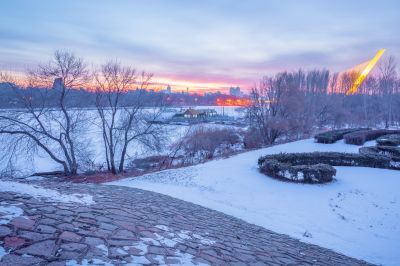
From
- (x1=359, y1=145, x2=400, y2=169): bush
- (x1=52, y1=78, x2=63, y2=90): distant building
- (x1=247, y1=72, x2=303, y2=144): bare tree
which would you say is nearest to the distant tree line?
(x1=247, y1=72, x2=303, y2=144): bare tree

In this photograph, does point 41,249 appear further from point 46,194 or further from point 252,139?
point 252,139

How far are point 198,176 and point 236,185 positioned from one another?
199 cm

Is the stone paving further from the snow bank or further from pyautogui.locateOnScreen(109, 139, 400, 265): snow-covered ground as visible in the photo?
pyautogui.locateOnScreen(109, 139, 400, 265): snow-covered ground

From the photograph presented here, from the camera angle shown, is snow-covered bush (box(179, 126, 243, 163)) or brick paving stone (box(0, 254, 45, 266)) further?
snow-covered bush (box(179, 126, 243, 163))

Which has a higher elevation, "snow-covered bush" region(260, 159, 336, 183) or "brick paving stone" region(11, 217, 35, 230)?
"brick paving stone" region(11, 217, 35, 230)

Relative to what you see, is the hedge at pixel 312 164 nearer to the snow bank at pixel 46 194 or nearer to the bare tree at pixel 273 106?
the snow bank at pixel 46 194

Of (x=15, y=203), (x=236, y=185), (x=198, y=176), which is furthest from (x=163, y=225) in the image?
(x=198, y=176)

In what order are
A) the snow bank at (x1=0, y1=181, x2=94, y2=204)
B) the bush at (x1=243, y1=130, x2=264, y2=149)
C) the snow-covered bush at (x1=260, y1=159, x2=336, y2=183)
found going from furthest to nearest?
the bush at (x1=243, y1=130, x2=264, y2=149) → the snow-covered bush at (x1=260, y1=159, x2=336, y2=183) → the snow bank at (x1=0, y1=181, x2=94, y2=204)

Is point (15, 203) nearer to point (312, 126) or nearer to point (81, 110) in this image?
point (81, 110)

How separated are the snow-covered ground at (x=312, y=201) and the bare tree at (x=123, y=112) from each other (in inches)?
264

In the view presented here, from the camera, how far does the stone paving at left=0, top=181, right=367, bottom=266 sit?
3.09 metres

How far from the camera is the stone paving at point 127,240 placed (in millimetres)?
3093

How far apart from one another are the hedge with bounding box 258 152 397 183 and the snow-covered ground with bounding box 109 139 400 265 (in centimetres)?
45

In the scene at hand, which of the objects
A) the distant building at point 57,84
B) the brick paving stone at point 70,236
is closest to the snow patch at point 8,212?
the brick paving stone at point 70,236
